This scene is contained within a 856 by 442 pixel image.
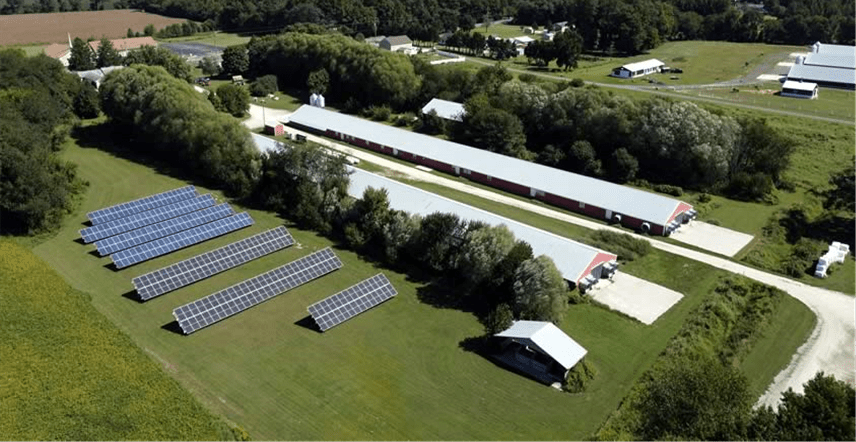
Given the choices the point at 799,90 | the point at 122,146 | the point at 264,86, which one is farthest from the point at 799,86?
the point at 122,146

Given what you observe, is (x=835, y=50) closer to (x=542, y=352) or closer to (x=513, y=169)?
(x=513, y=169)

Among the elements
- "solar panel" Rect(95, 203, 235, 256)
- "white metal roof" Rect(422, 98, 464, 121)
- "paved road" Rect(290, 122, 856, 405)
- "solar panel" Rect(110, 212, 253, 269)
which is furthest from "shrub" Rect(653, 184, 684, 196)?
"solar panel" Rect(95, 203, 235, 256)

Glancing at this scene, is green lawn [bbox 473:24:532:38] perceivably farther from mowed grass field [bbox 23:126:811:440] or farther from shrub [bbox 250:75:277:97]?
mowed grass field [bbox 23:126:811:440]

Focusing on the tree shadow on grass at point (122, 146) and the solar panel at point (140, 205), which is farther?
the tree shadow on grass at point (122, 146)

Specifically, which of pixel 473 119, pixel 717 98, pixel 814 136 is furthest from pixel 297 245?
pixel 717 98

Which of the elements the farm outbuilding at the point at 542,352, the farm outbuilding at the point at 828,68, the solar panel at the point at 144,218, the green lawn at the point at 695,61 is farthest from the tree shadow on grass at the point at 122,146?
the farm outbuilding at the point at 828,68

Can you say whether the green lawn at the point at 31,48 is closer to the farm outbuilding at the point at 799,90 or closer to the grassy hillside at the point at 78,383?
the grassy hillside at the point at 78,383
